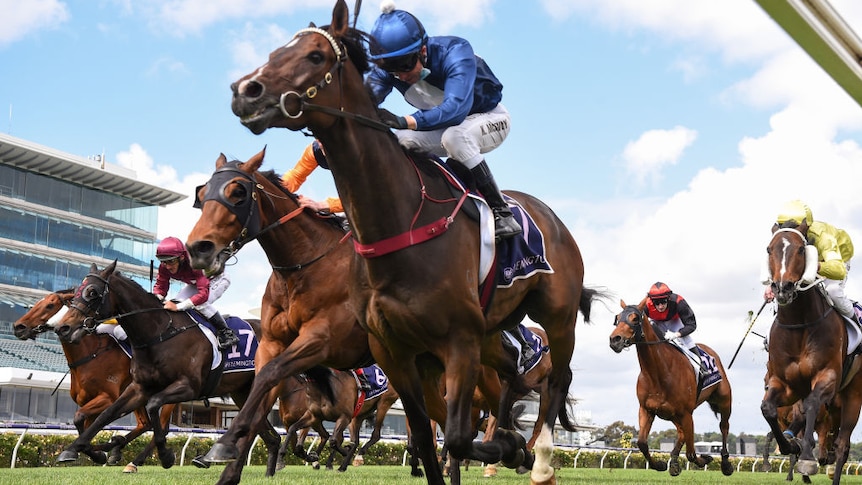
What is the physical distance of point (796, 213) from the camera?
8180mm

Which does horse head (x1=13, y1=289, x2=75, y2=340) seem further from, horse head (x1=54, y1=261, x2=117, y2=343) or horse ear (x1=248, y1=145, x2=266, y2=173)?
horse ear (x1=248, y1=145, x2=266, y2=173)

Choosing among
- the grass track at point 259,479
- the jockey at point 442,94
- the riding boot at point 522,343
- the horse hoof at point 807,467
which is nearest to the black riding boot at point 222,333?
the grass track at point 259,479

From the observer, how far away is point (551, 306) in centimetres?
508

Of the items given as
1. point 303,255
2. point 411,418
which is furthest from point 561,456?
point 411,418

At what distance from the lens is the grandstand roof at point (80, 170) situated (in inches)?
2169

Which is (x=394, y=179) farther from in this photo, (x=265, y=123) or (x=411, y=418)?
(x=411, y=418)

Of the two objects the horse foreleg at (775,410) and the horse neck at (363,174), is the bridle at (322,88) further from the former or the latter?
the horse foreleg at (775,410)

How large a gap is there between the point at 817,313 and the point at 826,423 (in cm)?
510

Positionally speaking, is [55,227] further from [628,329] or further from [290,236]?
[290,236]

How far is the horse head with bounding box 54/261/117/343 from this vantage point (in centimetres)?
912

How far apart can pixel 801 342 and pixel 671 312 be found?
4251 millimetres

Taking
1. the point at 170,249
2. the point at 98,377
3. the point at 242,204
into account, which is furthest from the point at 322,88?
the point at 98,377

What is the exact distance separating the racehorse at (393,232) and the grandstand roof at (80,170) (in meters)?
55.7

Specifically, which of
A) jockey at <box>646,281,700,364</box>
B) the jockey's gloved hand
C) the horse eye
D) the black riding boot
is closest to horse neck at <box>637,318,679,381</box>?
jockey at <box>646,281,700,364</box>
